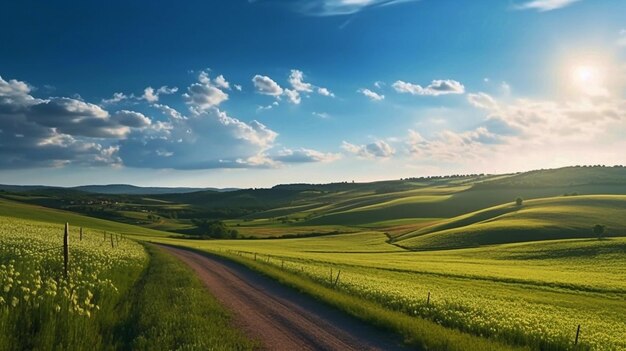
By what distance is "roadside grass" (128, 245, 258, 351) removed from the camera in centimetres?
1284

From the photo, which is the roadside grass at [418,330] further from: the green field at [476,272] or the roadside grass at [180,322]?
the roadside grass at [180,322]

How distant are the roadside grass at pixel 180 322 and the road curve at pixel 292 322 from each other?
85 cm

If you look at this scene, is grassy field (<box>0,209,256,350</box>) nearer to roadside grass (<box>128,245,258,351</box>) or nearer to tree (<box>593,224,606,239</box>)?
roadside grass (<box>128,245,258,351</box>)

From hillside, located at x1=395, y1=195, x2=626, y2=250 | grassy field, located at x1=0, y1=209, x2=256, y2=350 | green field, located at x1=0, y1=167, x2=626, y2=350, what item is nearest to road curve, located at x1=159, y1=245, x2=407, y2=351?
green field, located at x1=0, y1=167, x2=626, y2=350

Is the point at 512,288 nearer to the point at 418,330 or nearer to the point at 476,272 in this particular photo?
the point at 476,272

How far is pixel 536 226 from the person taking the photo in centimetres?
8331

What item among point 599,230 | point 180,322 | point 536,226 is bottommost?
point 599,230

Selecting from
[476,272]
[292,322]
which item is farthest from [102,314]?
[476,272]

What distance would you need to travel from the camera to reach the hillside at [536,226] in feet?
260

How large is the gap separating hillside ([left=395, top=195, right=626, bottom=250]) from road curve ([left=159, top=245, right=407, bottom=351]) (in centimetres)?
5974

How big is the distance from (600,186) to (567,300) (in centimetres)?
15751

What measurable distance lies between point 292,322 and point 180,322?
462cm

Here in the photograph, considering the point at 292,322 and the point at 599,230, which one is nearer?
the point at 292,322

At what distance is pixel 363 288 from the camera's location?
28234 millimetres
